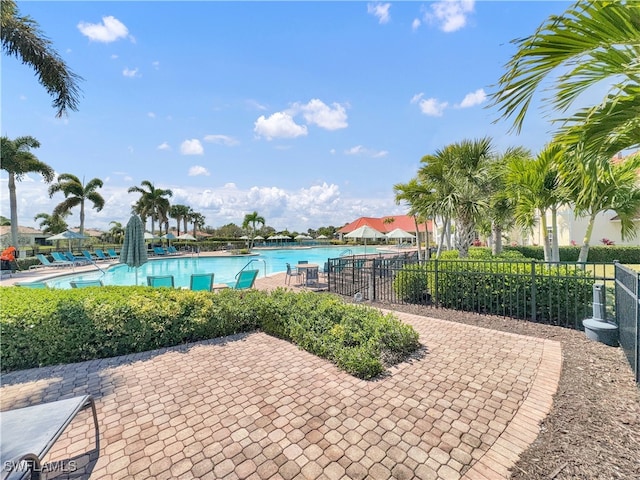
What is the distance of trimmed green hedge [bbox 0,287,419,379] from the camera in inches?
167

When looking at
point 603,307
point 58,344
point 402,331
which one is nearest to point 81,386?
point 58,344

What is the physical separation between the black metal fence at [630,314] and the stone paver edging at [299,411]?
31.9 inches

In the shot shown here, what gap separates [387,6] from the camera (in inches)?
248

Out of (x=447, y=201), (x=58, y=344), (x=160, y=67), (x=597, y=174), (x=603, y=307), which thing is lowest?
(x=58, y=344)

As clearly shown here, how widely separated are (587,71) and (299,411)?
3951 millimetres

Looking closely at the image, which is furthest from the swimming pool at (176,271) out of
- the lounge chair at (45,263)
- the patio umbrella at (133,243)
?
the lounge chair at (45,263)

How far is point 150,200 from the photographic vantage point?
118 feet

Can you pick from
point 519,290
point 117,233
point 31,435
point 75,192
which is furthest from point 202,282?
point 117,233

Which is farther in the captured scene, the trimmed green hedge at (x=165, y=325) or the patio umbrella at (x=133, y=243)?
the patio umbrella at (x=133, y=243)

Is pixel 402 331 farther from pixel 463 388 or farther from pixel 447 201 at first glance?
pixel 447 201

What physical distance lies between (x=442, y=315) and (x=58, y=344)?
733cm

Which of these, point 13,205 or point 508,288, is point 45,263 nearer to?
point 13,205

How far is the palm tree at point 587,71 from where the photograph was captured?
5.65ft

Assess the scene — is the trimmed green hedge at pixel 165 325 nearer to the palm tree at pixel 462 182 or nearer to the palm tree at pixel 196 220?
the palm tree at pixel 462 182
